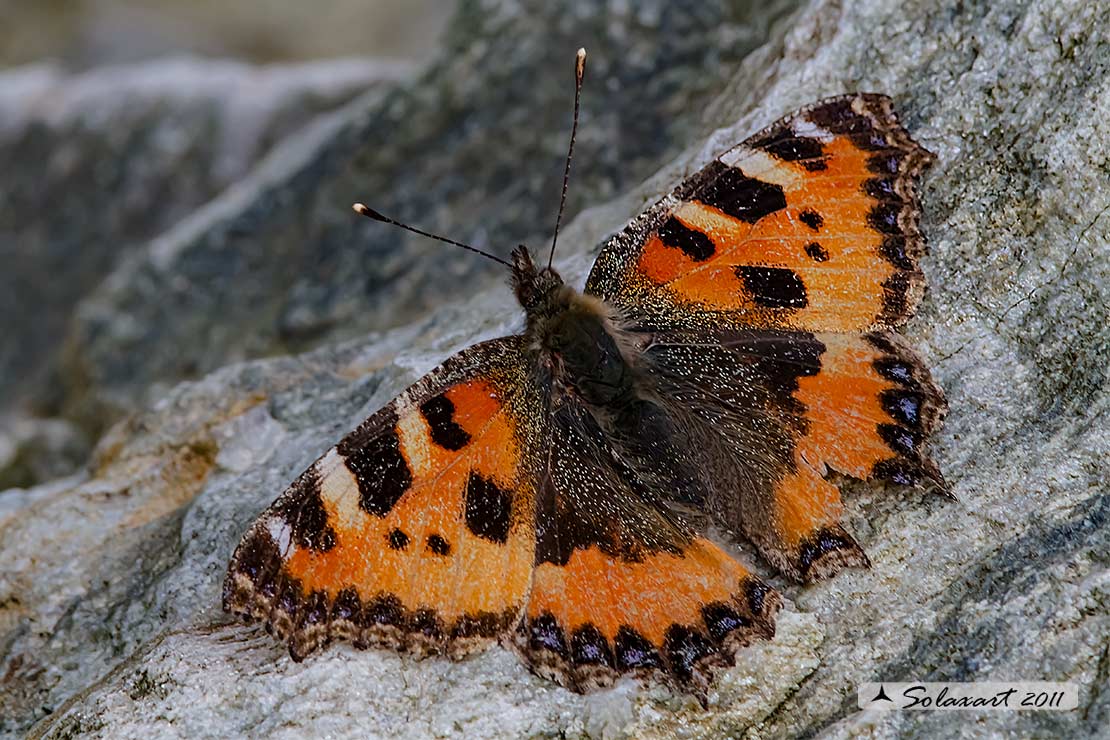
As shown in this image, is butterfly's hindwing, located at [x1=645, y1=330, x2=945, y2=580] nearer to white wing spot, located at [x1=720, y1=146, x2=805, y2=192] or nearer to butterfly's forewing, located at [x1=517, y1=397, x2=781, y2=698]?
butterfly's forewing, located at [x1=517, y1=397, x2=781, y2=698]

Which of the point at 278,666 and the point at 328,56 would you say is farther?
the point at 328,56

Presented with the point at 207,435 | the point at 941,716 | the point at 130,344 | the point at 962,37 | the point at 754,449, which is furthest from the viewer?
the point at 130,344

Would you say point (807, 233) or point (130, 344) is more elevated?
point (130, 344)

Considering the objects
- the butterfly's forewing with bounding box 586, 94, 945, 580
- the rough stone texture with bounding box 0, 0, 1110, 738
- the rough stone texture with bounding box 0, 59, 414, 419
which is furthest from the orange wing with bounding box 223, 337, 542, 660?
the rough stone texture with bounding box 0, 59, 414, 419

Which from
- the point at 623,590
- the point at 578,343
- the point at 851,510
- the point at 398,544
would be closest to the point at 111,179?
the point at 578,343

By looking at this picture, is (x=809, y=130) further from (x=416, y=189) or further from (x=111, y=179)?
(x=111, y=179)

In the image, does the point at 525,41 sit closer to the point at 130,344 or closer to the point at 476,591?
the point at 130,344

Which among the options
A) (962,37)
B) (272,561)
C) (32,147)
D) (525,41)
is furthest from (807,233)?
(32,147)
